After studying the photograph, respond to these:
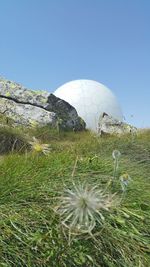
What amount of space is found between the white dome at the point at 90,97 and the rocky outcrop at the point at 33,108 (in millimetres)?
15564

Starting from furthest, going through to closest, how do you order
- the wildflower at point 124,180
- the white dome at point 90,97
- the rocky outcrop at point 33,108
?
the white dome at point 90,97 < the rocky outcrop at point 33,108 < the wildflower at point 124,180

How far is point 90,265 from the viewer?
334 centimetres

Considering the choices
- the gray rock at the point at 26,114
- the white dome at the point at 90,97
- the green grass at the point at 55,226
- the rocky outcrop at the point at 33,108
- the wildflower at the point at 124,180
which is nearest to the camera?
the green grass at the point at 55,226

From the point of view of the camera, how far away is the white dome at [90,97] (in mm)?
32725

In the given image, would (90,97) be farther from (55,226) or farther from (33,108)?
(55,226)

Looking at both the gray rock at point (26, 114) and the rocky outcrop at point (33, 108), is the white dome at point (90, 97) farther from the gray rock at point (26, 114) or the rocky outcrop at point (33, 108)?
the gray rock at point (26, 114)

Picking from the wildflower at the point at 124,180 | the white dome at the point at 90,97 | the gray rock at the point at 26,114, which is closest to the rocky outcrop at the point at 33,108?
the gray rock at the point at 26,114

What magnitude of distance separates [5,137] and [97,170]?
4.98m

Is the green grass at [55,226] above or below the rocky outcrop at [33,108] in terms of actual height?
below

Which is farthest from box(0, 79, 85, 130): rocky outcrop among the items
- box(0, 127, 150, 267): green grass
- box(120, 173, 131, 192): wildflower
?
box(120, 173, 131, 192): wildflower

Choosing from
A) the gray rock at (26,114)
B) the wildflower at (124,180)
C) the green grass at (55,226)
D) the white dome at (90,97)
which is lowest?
the green grass at (55,226)

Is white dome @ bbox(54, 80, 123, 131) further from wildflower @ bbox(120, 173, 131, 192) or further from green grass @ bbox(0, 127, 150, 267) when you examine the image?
wildflower @ bbox(120, 173, 131, 192)

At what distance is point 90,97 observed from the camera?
34125 millimetres

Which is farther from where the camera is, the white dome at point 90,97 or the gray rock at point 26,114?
→ the white dome at point 90,97
